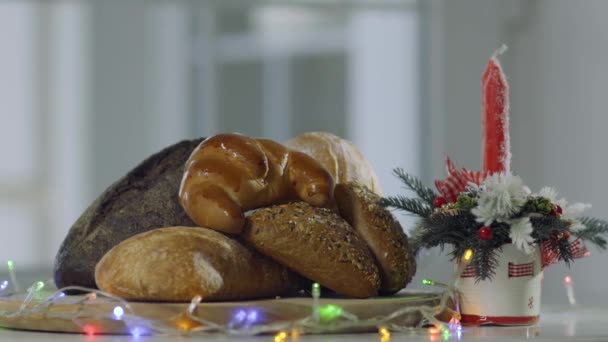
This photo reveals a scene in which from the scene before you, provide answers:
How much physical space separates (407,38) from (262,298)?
2.76 m

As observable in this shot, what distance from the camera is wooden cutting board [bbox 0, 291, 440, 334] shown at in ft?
2.97

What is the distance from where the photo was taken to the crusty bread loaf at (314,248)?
99 cm

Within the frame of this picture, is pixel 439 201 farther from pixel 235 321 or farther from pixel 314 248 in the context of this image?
pixel 235 321

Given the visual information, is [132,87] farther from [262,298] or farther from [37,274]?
[262,298]

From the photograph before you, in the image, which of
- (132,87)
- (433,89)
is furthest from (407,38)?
(132,87)

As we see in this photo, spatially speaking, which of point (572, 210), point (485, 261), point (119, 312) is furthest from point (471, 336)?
point (119, 312)

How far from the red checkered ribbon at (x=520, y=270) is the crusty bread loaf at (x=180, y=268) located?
0.26 m

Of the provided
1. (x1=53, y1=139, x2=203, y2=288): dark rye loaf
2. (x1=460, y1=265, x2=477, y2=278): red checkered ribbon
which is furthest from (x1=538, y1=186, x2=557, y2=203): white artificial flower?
(x1=53, y1=139, x2=203, y2=288): dark rye loaf

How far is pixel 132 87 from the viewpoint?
11.3ft

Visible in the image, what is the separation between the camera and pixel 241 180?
102cm

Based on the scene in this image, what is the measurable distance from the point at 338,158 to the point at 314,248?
295mm

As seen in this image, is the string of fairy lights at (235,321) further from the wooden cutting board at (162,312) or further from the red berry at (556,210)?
the red berry at (556,210)

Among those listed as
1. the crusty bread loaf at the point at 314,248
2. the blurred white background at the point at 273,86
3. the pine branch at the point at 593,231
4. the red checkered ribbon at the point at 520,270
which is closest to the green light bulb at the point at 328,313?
the crusty bread loaf at the point at 314,248

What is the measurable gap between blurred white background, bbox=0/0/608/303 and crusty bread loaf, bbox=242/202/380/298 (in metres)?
2.15
